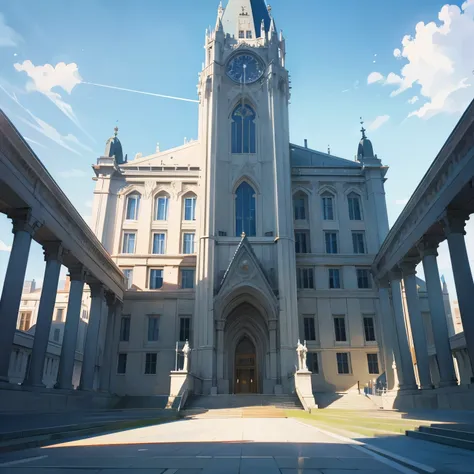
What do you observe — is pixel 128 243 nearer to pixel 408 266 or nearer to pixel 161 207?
pixel 161 207

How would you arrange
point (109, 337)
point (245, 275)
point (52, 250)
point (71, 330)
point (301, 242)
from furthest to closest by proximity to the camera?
point (301, 242)
point (245, 275)
point (109, 337)
point (71, 330)
point (52, 250)

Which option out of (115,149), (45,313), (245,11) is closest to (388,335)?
(45,313)

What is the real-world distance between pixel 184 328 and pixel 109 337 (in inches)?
263

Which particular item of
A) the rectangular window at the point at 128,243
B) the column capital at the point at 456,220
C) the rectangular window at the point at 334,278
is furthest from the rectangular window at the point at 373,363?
the rectangular window at the point at 128,243

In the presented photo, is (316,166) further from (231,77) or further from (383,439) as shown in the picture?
(383,439)

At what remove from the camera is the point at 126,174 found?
4244cm

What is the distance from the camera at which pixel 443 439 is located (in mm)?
8516

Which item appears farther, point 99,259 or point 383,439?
point 99,259

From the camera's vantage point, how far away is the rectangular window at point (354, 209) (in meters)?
42.4

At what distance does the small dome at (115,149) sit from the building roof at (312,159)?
18.8 metres

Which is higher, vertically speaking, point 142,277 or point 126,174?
point 126,174

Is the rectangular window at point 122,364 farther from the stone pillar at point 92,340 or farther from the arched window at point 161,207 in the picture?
the arched window at point 161,207

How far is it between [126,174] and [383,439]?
124 ft

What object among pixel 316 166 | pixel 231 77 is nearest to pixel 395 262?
pixel 316 166
